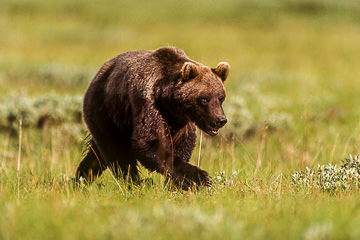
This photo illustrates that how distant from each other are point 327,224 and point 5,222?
77.0 inches

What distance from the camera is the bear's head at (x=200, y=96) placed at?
453cm

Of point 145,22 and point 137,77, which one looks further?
point 145,22

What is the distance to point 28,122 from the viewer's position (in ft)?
27.9

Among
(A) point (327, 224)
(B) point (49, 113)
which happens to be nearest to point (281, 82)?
(B) point (49, 113)

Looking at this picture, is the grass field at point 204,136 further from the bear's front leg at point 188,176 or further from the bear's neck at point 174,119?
the bear's neck at point 174,119

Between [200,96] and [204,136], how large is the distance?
3.42 meters

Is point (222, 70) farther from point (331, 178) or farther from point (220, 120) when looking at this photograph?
point (331, 178)

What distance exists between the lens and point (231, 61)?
65.4ft

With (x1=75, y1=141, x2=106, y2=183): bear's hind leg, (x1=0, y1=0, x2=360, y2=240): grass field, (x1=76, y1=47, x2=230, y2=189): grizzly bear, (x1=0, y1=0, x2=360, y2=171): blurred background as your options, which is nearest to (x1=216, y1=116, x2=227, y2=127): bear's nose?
(x1=76, y1=47, x2=230, y2=189): grizzly bear

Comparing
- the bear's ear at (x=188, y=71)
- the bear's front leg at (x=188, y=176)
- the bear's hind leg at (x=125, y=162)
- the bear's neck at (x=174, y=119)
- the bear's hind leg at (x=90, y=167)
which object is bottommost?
the bear's hind leg at (x=90, y=167)

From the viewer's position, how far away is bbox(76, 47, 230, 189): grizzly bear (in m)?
4.55

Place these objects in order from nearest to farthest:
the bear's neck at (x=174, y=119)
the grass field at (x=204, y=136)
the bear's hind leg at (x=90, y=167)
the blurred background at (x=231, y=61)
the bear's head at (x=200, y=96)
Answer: the grass field at (x=204, y=136)
the bear's head at (x=200, y=96)
the bear's neck at (x=174, y=119)
the bear's hind leg at (x=90, y=167)
the blurred background at (x=231, y=61)

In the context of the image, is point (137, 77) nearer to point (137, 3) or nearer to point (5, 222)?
point (5, 222)

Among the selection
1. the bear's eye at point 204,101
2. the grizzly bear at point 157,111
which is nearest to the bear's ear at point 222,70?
the grizzly bear at point 157,111
